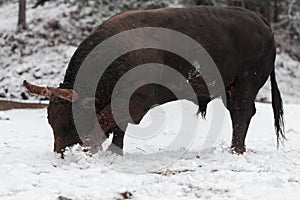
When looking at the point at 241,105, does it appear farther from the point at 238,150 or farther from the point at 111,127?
the point at 111,127

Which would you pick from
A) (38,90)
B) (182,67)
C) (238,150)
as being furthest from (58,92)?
(238,150)

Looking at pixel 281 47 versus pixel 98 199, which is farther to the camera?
pixel 281 47

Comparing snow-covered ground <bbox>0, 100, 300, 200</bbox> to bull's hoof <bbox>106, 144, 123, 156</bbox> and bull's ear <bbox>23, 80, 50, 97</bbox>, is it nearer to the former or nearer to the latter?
bull's hoof <bbox>106, 144, 123, 156</bbox>

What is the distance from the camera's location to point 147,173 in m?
4.85

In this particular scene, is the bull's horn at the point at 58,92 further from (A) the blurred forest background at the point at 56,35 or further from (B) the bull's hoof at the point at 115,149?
(A) the blurred forest background at the point at 56,35

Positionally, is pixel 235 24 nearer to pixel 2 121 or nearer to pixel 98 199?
pixel 98 199

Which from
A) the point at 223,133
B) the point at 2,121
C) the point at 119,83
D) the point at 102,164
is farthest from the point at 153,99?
the point at 2,121

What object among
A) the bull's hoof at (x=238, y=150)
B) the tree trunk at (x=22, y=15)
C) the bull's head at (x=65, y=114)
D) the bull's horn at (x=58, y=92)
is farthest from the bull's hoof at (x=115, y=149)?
the tree trunk at (x=22, y=15)

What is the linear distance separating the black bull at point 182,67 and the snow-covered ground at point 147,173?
15.2 inches

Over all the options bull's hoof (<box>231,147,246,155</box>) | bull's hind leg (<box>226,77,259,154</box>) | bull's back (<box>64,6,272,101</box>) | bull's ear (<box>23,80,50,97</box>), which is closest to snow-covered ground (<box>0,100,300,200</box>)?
bull's hoof (<box>231,147,246,155</box>)

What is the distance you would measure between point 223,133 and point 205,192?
5632mm

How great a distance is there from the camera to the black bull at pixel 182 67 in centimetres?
538

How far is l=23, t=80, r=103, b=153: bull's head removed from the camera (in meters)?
5.25

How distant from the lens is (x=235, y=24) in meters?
6.45
